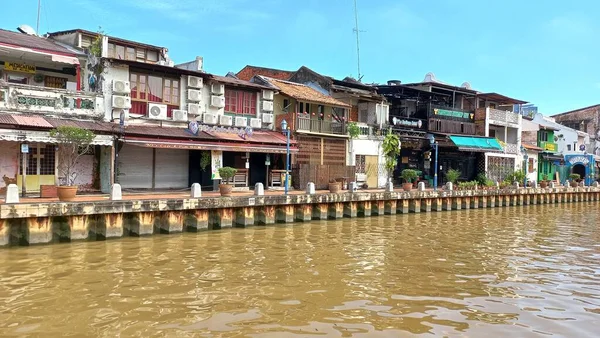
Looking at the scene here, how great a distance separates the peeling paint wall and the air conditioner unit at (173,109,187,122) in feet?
21.6

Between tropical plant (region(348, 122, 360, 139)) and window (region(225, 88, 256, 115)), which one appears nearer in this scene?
window (region(225, 88, 256, 115))

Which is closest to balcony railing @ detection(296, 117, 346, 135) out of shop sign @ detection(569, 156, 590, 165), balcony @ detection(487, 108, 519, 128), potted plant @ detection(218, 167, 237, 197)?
potted plant @ detection(218, 167, 237, 197)

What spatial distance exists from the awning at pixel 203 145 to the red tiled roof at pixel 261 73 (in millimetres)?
9943

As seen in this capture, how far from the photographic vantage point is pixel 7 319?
734 cm

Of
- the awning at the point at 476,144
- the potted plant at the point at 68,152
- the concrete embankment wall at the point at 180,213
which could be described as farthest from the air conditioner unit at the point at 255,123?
the awning at the point at 476,144

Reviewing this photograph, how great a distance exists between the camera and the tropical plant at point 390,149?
31062 mm

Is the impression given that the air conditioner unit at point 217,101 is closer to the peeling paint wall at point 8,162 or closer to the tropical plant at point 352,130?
the tropical plant at point 352,130

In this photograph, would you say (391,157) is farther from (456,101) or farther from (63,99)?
(63,99)

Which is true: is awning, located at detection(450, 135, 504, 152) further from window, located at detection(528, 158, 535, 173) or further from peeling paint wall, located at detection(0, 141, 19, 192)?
peeling paint wall, located at detection(0, 141, 19, 192)

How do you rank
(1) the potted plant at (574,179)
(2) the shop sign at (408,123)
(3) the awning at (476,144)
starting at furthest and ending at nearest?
(1) the potted plant at (574,179)
(3) the awning at (476,144)
(2) the shop sign at (408,123)

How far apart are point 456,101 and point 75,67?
3002cm

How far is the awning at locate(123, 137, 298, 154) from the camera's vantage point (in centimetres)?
1961

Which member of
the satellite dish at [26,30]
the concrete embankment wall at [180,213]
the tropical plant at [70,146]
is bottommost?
the concrete embankment wall at [180,213]

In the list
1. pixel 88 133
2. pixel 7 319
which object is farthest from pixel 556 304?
pixel 88 133
